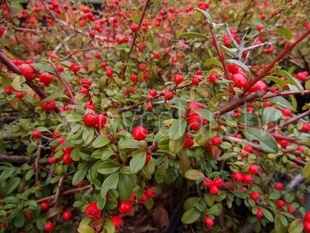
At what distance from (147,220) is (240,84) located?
129cm

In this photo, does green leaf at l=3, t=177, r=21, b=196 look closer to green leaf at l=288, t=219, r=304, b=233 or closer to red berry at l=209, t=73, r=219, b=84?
red berry at l=209, t=73, r=219, b=84

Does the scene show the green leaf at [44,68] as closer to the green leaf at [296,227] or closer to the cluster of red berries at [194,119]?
the cluster of red berries at [194,119]

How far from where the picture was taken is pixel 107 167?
2.48 feet

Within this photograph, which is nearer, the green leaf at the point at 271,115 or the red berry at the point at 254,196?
the green leaf at the point at 271,115

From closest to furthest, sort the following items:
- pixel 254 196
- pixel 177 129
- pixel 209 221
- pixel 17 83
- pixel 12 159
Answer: pixel 177 129 → pixel 17 83 → pixel 209 221 → pixel 254 196 → pixel 12 159

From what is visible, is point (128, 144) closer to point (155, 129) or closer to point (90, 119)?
point (90, 119)

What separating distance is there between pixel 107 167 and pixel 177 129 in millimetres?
239

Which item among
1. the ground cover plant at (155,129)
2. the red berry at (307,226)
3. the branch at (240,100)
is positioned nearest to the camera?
the branch at (240,100)

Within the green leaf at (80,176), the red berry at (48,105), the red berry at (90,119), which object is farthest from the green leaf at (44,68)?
the green leaf at (80,176)

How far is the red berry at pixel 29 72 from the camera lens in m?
0.87

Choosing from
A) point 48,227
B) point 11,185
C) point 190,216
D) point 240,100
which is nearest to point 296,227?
point 190,216

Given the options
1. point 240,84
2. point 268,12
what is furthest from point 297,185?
point 268,12

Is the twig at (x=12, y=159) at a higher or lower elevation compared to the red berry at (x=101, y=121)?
lower

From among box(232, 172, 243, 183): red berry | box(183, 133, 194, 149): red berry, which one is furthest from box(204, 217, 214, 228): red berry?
box(183, 133, 194, 149): red berry
